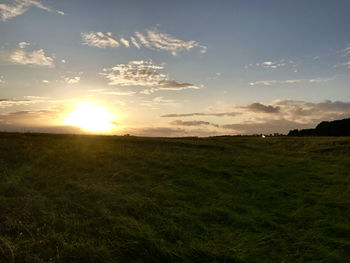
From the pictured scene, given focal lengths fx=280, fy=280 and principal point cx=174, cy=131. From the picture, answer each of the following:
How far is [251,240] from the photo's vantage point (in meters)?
8.31

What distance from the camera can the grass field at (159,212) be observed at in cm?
722

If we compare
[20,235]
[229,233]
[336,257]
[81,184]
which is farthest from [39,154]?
[336,257]

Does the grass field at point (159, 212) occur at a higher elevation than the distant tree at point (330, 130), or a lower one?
lower

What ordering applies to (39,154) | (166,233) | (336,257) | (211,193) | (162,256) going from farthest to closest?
(39,154)
(211,193)
(166,233)
(336,257)
(162,256)

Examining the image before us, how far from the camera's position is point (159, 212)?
9.74 metres

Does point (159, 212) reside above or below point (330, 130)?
below

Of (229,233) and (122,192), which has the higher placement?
(122,192)

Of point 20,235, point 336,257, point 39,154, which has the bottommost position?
point 336,257

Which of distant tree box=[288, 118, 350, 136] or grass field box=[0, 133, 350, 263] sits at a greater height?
distant tree box=[288, 118, 350, 136]

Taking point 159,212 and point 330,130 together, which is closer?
point 159,212

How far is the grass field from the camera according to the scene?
7223 mm

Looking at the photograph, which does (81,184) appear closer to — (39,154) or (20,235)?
(20,235)

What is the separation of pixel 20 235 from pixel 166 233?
12.8ft

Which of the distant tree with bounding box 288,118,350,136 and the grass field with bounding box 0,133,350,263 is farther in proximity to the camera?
the distant tree with bounding box 288,118,350,136
